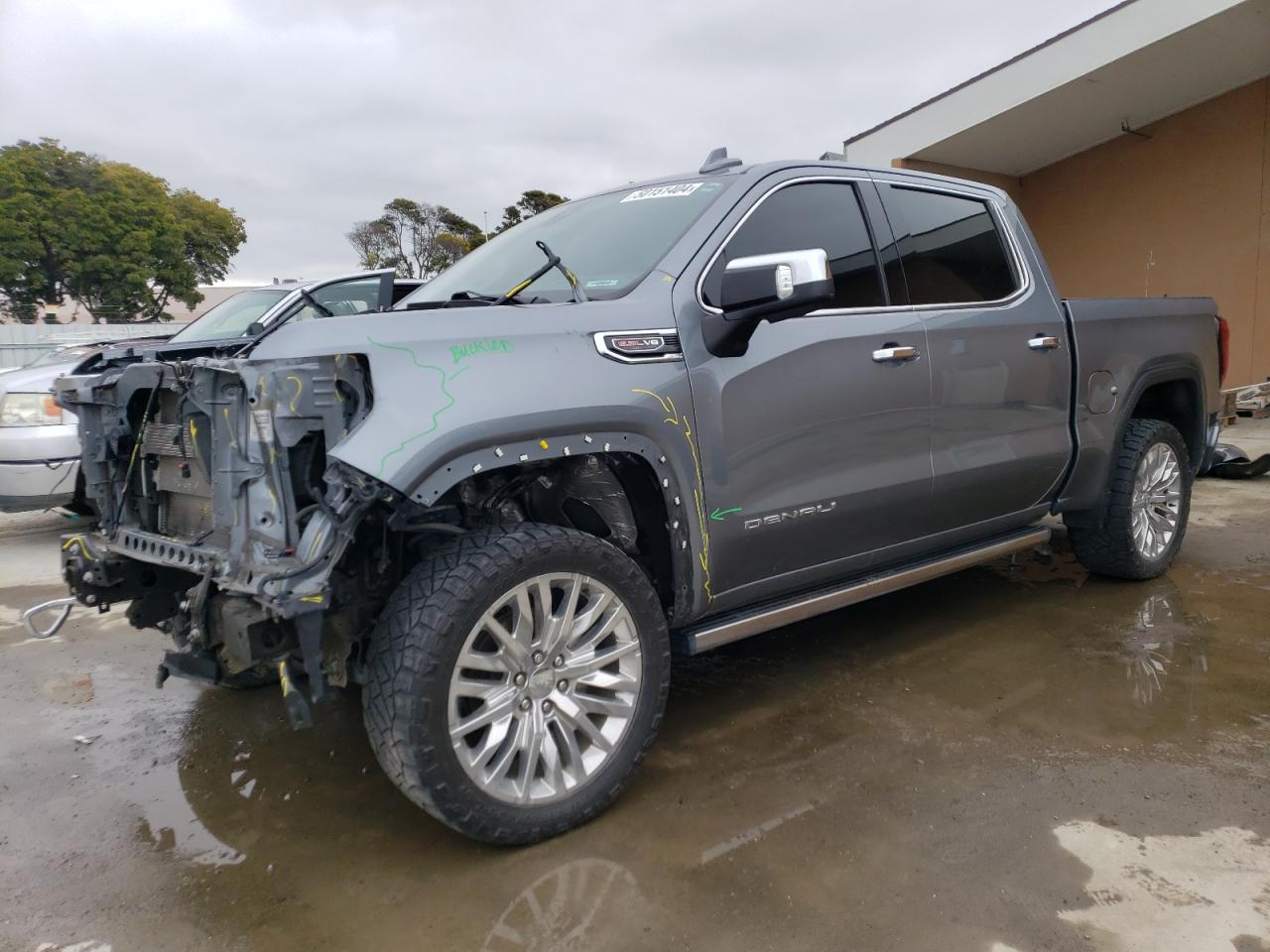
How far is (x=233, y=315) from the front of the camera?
6777mm

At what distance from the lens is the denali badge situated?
9.49 feet

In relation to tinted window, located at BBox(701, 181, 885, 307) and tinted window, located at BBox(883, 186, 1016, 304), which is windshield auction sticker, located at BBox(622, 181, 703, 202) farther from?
tinted window, located at BBox(883, 186, 1016, 304)

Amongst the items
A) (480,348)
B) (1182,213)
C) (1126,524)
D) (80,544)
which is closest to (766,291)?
(480,348)

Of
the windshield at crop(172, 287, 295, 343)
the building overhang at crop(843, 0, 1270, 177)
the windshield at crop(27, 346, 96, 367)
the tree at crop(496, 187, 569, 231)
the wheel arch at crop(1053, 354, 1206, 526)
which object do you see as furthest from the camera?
the tree at crop(496, 187, 569, 231)

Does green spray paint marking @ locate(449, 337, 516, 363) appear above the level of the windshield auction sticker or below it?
below

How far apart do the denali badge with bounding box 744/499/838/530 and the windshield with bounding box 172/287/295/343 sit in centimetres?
487

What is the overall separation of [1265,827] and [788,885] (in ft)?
4.61

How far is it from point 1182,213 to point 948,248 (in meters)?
11.7

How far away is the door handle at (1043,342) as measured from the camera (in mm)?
3883

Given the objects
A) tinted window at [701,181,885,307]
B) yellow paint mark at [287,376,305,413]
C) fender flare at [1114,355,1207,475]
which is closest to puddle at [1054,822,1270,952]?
tinted window at [701,181,885,307]

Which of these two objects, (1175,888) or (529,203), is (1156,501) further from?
(529,203)

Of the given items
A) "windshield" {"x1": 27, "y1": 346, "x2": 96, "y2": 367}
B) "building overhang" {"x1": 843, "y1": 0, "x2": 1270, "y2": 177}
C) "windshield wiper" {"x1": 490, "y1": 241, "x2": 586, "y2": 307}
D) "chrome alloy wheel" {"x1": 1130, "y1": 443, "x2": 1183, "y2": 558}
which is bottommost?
"chrome alloy wheel" {"x1": 1130, "y1": 443, "x2": 1183, "y2": 558}

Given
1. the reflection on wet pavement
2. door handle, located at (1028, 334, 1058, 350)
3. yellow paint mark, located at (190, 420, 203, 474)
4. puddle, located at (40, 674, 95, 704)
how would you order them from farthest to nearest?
door handle, located at (1028, 334, 1058, 350), puddle, located at (40, 674, 95, 704), yellow paint mark, located at (190, 420, 203, 474), the reflection on wet pavement

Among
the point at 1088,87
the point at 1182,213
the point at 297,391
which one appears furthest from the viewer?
the point at 1182,213
